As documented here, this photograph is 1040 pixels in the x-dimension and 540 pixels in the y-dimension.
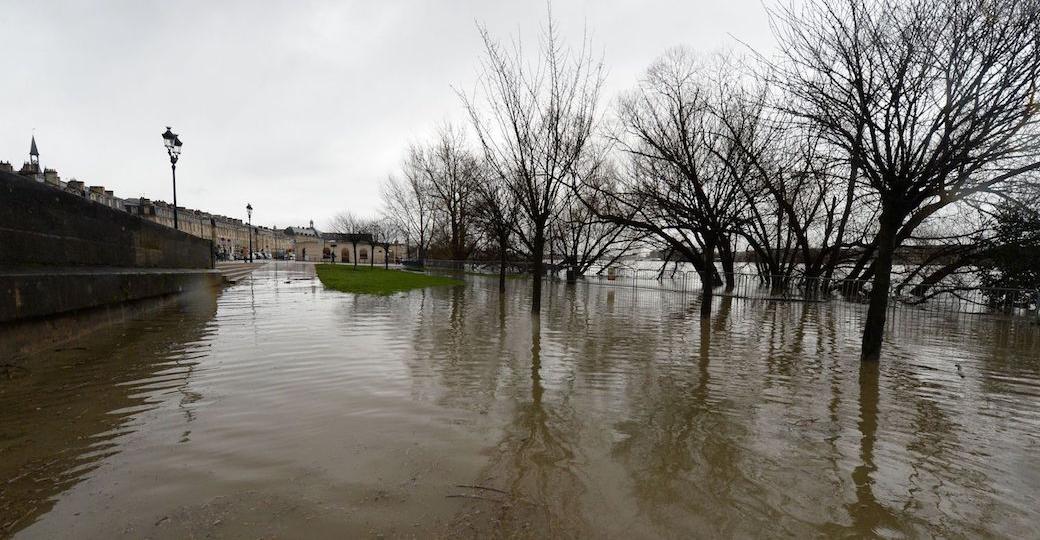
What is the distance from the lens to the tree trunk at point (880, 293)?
270 inches

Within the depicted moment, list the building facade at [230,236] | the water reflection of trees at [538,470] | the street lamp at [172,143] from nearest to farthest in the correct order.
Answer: the water reflection of trees at [538,470] < the street lamp at [172,143] < the building facade at [230,236]

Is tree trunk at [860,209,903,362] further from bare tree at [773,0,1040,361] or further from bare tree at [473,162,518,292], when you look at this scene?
bare tree at [473,162,518,292]

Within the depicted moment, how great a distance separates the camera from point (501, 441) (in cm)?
371

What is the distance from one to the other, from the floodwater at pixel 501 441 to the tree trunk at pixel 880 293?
0.35 meters

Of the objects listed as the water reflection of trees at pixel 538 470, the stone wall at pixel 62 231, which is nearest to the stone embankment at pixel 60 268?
the stone wall at pixel 62 231

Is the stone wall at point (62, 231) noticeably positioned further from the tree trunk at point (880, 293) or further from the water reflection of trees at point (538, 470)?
the tree trunk at point (880, 293)

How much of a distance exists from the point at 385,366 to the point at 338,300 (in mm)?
8196

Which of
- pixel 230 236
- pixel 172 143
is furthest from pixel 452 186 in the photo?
pixel 230 236

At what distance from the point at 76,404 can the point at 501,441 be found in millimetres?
4052

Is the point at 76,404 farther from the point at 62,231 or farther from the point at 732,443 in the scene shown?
the point at 732,443

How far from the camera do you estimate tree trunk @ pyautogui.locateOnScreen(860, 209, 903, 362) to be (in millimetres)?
6848

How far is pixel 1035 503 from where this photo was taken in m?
2.96

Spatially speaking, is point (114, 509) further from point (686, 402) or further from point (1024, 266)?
point (1024, 266)

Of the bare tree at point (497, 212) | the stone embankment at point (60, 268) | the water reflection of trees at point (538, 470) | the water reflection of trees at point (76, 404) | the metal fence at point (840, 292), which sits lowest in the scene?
the water reflection of trees at point (538, 470)
